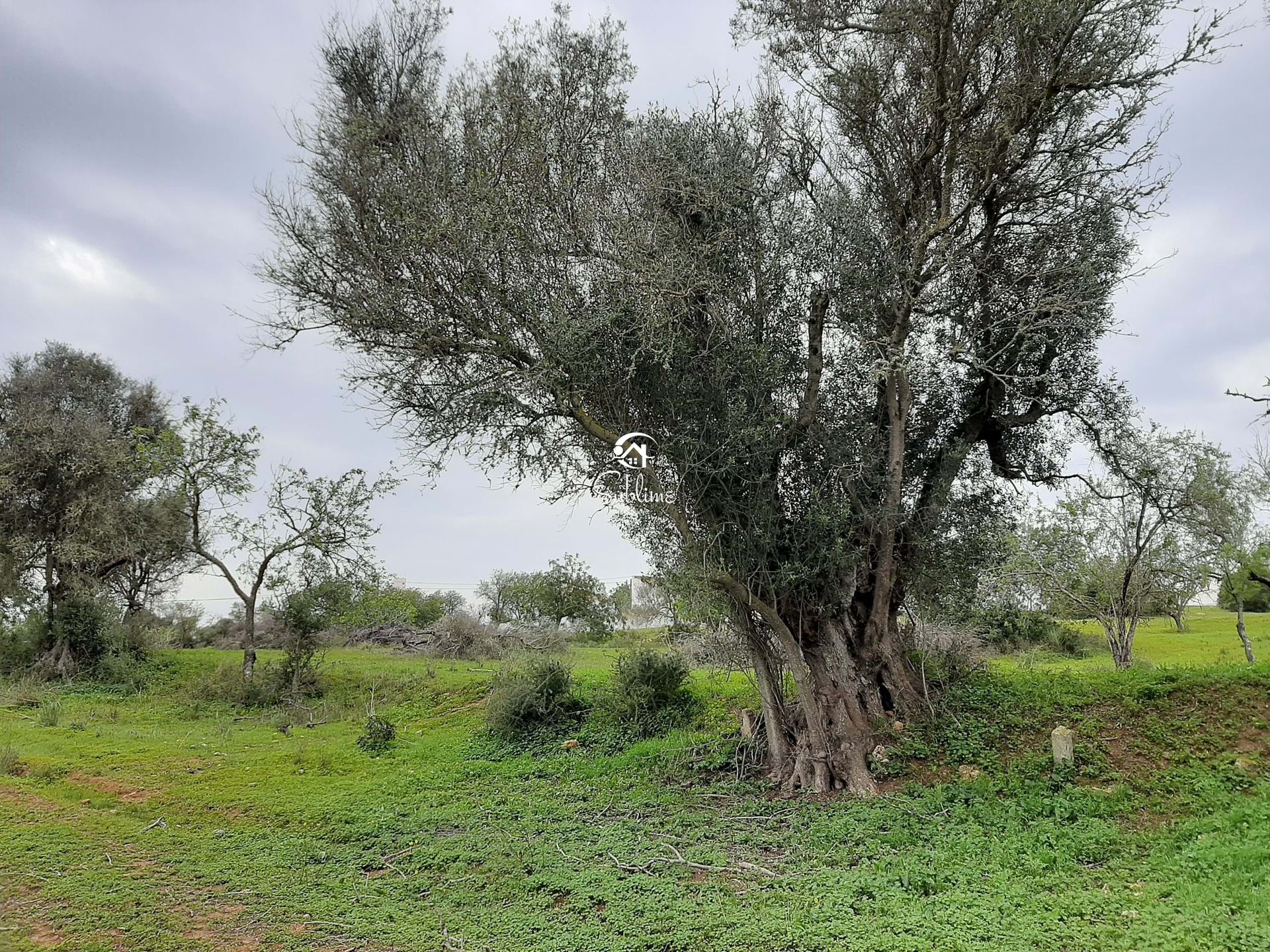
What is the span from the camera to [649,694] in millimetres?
13984

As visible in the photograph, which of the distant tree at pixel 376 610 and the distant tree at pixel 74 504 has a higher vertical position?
the distant tree at pixel 74 504

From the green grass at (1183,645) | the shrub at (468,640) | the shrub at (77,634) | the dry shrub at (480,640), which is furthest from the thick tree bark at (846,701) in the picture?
the shrub at (77,634)

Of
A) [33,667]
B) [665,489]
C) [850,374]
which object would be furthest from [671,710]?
[33,667]

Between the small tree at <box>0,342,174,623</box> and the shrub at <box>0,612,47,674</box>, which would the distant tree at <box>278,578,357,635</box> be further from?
→ the shrub at <box>0,612,47,674</box>

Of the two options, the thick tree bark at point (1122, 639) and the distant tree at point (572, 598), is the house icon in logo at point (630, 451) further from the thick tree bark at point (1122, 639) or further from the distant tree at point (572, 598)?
the distant tree at point (572, 598)

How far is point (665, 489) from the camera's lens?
970cm

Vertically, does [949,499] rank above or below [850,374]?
below

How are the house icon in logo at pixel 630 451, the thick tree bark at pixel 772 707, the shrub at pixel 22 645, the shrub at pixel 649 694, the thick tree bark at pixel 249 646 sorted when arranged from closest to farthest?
1. the house icon in logo at pixel 630 451
2. the thick tree bark at pixel 772 707
3. the shrub at pixel 649 694
4. the thick tree bark at pixel 249 646
5. the shrub at pixel 22 645

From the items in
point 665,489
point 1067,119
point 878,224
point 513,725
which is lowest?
point 513,725

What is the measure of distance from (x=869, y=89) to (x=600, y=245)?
4.20 meters

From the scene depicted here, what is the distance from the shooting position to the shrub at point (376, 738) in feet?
44.8

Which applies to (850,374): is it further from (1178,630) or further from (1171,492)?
(1178,630)

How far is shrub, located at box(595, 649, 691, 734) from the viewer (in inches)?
547

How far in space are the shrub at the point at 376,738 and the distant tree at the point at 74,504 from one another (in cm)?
1133
